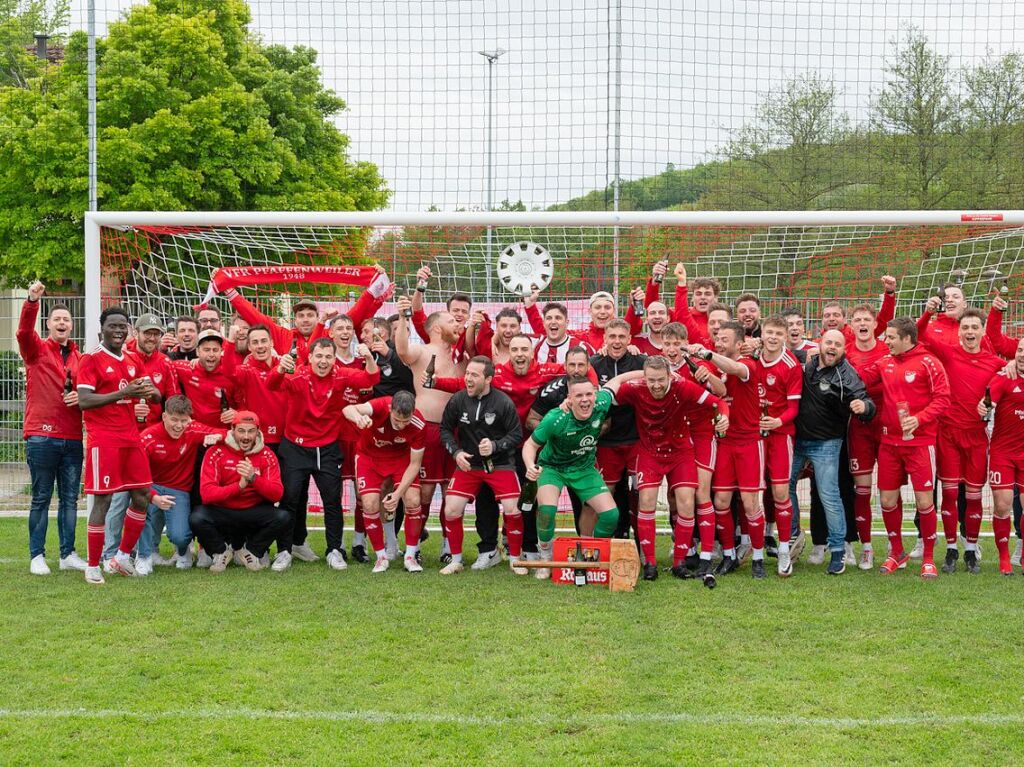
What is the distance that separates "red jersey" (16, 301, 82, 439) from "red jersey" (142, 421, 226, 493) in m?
0.52

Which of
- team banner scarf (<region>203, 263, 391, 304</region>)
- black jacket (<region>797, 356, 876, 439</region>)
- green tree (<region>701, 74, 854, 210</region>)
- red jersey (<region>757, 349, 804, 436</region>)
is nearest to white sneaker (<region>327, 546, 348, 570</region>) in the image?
team banner scarf (<region>203, 263, 391, 304</region>)

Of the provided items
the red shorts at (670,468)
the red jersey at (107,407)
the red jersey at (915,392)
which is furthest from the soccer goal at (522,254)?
the red shorts at (670,468)

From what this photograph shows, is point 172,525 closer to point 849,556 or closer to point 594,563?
point 594,563

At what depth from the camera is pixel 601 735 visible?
4312 mm

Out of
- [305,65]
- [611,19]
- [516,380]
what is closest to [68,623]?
[516,380]

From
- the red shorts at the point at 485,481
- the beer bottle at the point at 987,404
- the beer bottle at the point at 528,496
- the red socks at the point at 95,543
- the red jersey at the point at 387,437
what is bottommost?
the red socks at the point at 95,543

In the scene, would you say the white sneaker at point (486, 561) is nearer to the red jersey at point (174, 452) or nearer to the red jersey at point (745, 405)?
the red jersey at point (745, 405)

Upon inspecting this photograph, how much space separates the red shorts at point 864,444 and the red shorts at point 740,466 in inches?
32.1

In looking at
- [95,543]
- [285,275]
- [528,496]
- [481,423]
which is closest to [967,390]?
[528,496]

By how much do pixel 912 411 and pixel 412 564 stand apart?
3.75 m

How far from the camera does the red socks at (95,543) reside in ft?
23.7

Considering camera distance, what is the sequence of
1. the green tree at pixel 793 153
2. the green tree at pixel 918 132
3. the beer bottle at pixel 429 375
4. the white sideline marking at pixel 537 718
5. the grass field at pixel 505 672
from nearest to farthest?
1. the grass field at pixel 505 672
2. the white sideline marking at pixel 537 718
3. the beer bottle at pixel 429 375
4. the green tree at pixel 793 153
5. the green tree at pixel 918 132

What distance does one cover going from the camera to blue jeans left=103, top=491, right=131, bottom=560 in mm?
7707

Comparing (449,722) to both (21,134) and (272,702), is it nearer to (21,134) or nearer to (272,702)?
(272,702)
